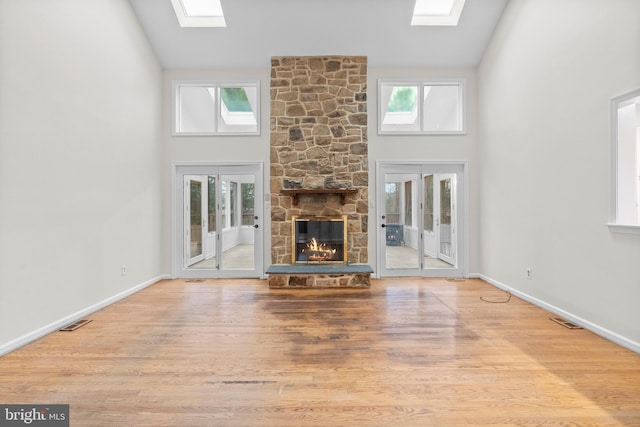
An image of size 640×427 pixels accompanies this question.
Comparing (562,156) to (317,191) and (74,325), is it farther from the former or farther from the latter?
(74,325)

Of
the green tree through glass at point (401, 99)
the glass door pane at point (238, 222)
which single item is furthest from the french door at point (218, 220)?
the green tree through glass at point (401, 99)

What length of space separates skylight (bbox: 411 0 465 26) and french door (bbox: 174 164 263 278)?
369 cm

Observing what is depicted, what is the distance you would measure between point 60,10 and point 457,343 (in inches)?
212

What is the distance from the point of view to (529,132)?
14.4ft

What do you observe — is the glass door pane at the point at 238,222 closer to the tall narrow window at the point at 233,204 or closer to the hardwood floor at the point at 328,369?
the tall narrow window at the point at 233,204

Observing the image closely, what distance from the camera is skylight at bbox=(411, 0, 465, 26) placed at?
520cm

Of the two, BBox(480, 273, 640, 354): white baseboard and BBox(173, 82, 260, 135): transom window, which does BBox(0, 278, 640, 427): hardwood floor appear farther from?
BBox(173, 82, 260, 135): transom window

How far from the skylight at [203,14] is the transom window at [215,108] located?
1004 mm

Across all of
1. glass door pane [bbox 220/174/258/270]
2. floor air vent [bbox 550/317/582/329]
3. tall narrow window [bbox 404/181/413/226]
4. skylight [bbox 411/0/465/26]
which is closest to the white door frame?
glass door pane [bbox 220/174/258/270]

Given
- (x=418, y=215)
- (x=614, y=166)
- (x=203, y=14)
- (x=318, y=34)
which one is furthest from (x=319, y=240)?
(x=203, y=14)

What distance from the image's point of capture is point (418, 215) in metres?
5.99

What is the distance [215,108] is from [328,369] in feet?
16.7

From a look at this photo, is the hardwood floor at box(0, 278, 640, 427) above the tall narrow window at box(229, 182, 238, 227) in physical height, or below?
below

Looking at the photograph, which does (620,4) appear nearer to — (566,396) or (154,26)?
(566,396)
